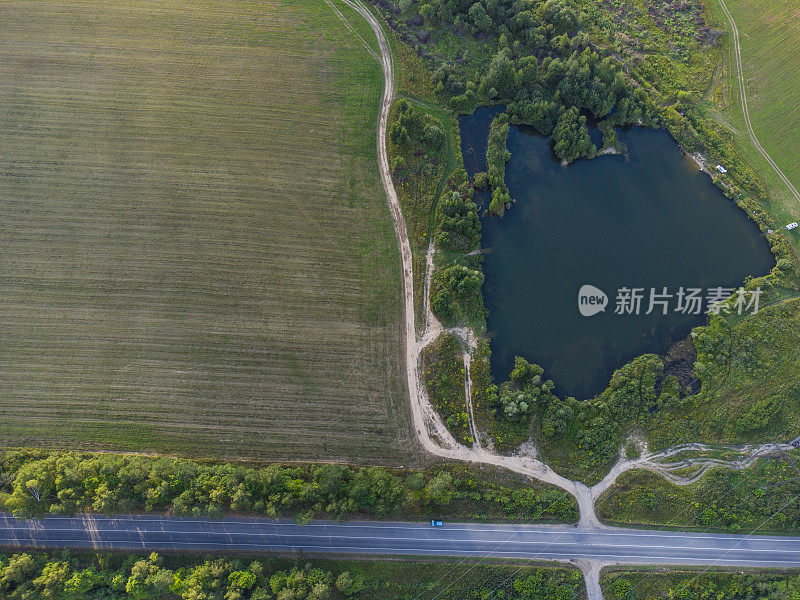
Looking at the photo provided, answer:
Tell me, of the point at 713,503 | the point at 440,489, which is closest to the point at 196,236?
the point at 440,489

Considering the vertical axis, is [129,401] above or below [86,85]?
below

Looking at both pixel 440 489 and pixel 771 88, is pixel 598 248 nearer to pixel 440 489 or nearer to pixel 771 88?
pixel 440 489

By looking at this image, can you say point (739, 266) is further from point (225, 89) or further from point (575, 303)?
point (225, 89)

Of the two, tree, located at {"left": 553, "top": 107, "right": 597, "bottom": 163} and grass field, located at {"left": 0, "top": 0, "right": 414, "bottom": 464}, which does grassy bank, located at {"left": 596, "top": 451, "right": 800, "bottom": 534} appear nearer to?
grass field, located at {"left": 0, "top": 0, "right": 414, "bottom": 464}

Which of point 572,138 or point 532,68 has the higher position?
point 532,68

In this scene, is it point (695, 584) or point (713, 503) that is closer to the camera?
point (695, 584)

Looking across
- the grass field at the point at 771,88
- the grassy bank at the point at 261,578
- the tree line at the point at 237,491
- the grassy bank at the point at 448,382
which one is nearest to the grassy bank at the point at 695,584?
the grassy bank at the point at 261,578

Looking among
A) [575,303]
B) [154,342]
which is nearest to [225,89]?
[154,342]
